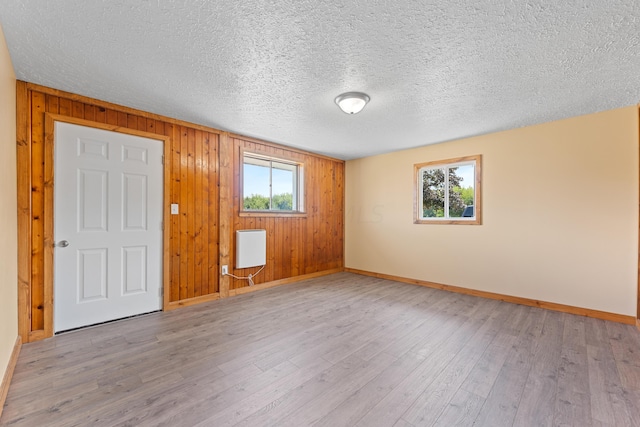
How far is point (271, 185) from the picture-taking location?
462 centimetres

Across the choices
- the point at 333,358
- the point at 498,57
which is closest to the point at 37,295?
the point at 333,358

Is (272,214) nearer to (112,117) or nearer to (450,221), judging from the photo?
(112,117)

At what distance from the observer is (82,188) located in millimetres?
2758

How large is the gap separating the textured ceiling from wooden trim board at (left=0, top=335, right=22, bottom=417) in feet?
7.28

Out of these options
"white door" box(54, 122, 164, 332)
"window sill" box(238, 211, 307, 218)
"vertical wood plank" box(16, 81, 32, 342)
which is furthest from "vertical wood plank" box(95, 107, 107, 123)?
"window sill" box(238, 211, 307, 218)

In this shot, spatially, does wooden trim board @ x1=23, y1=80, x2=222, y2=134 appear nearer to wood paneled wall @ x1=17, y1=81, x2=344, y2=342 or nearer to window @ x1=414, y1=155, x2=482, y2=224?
wood paneled wall @ x1=17, y1=81, x2=344, y2=342

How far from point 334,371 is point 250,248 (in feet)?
7.99

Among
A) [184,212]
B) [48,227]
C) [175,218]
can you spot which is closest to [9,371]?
[48,227]

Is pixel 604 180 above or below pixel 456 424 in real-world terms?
above

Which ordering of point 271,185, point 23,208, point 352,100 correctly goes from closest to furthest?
point 23,208 < point 352,100 < point 271,185

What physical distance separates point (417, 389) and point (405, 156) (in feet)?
12.4

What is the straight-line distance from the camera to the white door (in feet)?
8.74

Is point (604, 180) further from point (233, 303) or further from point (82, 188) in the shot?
point (82, 188)

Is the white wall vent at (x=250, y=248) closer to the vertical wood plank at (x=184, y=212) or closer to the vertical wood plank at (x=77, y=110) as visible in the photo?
the vertical wood plank at (x=184, y=212)
